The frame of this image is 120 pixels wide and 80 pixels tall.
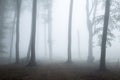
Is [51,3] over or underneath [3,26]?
over

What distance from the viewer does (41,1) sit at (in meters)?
39.4

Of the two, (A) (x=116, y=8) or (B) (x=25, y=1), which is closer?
(A) (x=116, y=8)

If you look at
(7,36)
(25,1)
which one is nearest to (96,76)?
(25,1)

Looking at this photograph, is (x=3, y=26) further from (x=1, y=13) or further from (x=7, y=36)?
(x=7, y=36)

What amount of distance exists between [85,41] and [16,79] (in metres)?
90.1

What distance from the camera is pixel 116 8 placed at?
65.1 feet

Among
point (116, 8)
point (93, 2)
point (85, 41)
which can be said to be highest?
point (93, 2)

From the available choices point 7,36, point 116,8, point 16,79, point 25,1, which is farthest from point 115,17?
point 7,36

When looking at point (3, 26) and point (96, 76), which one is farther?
point (3, 26)

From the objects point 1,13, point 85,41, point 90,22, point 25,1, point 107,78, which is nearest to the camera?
point 107,78

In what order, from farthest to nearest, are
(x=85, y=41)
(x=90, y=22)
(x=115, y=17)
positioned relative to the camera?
(x=85, y=41), (x=90, y=22), (x=115, y=17)

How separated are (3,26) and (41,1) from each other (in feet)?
32.6

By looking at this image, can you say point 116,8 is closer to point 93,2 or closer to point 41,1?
point 93,2

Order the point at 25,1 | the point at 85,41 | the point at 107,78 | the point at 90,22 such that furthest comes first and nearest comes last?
the point at 85,41, the point at 25,1, the point at 90,22, the point at 107,78
